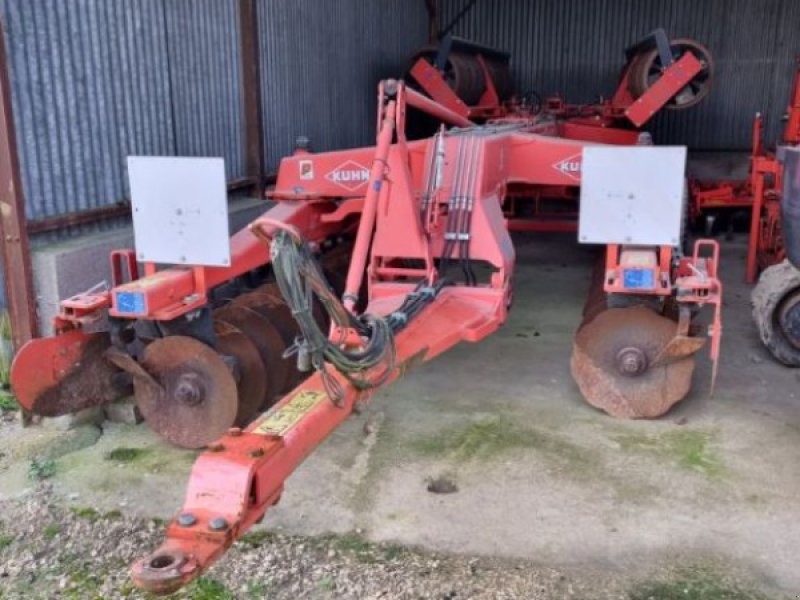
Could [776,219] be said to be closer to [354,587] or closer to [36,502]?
[354,587]

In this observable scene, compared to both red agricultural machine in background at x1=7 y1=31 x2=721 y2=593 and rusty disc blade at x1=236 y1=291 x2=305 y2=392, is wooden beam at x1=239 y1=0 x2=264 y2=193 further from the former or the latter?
rusty disc blade at x1=236 y1=291 x2=305 y2=392

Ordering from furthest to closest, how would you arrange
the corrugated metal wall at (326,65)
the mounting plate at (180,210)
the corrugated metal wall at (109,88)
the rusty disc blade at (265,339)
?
1. the corrugated metal wall at (326,65)
2. the rusty disc blade at (265,339)
3. the corrugated metal wall at (109,88)
4. the mounting plate at (180,210)

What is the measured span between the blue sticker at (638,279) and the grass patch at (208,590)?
7.00 feet

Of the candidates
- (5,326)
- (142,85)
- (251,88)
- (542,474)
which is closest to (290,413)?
(542,474)

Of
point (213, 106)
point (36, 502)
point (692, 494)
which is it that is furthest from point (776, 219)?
point (36, 502)

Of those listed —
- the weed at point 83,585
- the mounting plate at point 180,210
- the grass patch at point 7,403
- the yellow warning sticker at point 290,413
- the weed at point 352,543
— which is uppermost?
the mounting plate at point 180,210

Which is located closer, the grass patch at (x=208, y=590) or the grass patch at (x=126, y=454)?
the grass patch at (x=208, y=590)

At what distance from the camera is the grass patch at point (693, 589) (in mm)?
2648

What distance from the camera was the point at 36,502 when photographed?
3.28 meters

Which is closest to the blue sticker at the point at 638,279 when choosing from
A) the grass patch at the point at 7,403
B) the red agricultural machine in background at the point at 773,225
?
the red agricultural machine in background at the point at 773,225

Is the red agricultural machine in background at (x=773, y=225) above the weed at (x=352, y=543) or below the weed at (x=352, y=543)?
above

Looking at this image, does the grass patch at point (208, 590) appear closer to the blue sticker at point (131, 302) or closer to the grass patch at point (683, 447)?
the blue sticker at point (131, 302)

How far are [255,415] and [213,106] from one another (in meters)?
2.36

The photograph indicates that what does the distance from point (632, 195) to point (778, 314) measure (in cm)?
158
